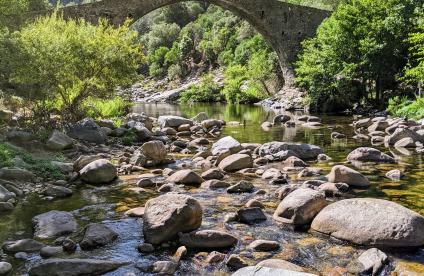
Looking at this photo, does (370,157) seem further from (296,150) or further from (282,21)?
(282,21)

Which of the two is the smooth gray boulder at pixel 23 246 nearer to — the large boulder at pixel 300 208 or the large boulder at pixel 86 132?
the large boulder at pixel 300 208

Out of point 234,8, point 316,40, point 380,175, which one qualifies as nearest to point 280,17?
point 234,8

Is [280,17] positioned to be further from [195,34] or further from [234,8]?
[195,34]

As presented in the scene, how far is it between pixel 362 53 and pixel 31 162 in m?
16.4

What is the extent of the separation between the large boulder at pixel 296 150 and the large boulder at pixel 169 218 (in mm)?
6124

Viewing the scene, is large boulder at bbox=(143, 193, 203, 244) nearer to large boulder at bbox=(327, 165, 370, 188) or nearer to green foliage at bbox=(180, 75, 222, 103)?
large boulder at bbox=(327, 165, 370, 188)

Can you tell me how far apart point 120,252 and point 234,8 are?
90.7 ft

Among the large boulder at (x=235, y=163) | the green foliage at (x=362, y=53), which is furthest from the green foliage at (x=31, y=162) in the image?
the green foliage at (x=362, y=53)

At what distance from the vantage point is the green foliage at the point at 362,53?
816 inches

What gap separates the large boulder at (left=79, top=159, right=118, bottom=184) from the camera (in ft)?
31.9

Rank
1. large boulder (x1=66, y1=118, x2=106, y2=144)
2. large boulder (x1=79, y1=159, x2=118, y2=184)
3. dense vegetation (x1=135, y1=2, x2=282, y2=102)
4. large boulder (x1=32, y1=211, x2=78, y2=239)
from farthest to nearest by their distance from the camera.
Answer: dense vegetation (x1=135, y1=2, x2=282, y2=102), large boulder (x1=66, y1=118, x2=106, y2=144), large boulder (x1=79, y1=159, x2=118, y2=184), large boulder (x1=32, y1=211, x2=78, y2=239)

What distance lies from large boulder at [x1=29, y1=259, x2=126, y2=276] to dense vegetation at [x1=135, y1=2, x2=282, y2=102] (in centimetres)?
3116

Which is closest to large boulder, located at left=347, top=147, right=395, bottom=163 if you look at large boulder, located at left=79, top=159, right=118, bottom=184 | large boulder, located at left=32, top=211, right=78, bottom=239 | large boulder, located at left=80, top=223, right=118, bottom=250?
large boulder, located at left=79, top=159, right=118, bottom=184

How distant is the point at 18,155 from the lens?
35.4ft
